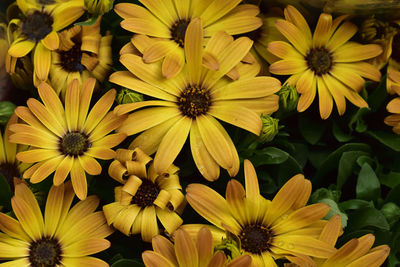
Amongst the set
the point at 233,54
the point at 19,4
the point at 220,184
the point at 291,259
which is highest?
the point at 19,4

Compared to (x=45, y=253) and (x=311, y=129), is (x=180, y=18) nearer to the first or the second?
(x=311, y=129)

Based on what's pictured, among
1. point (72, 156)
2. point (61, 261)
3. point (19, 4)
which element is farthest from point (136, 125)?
point (19, 4)

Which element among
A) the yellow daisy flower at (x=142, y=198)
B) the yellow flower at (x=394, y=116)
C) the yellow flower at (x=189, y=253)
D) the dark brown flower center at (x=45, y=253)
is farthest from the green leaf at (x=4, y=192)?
the yellow flower at (x=394, y=116)

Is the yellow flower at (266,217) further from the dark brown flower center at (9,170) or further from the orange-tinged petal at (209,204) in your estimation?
the dark brown flower center at (9,170)

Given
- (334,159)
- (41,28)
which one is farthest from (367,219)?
(41,28)

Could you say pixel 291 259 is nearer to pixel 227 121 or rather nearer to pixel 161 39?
pixel 227 121

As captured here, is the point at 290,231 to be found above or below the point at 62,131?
below

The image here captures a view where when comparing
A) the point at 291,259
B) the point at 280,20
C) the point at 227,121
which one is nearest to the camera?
the point at 291,259
